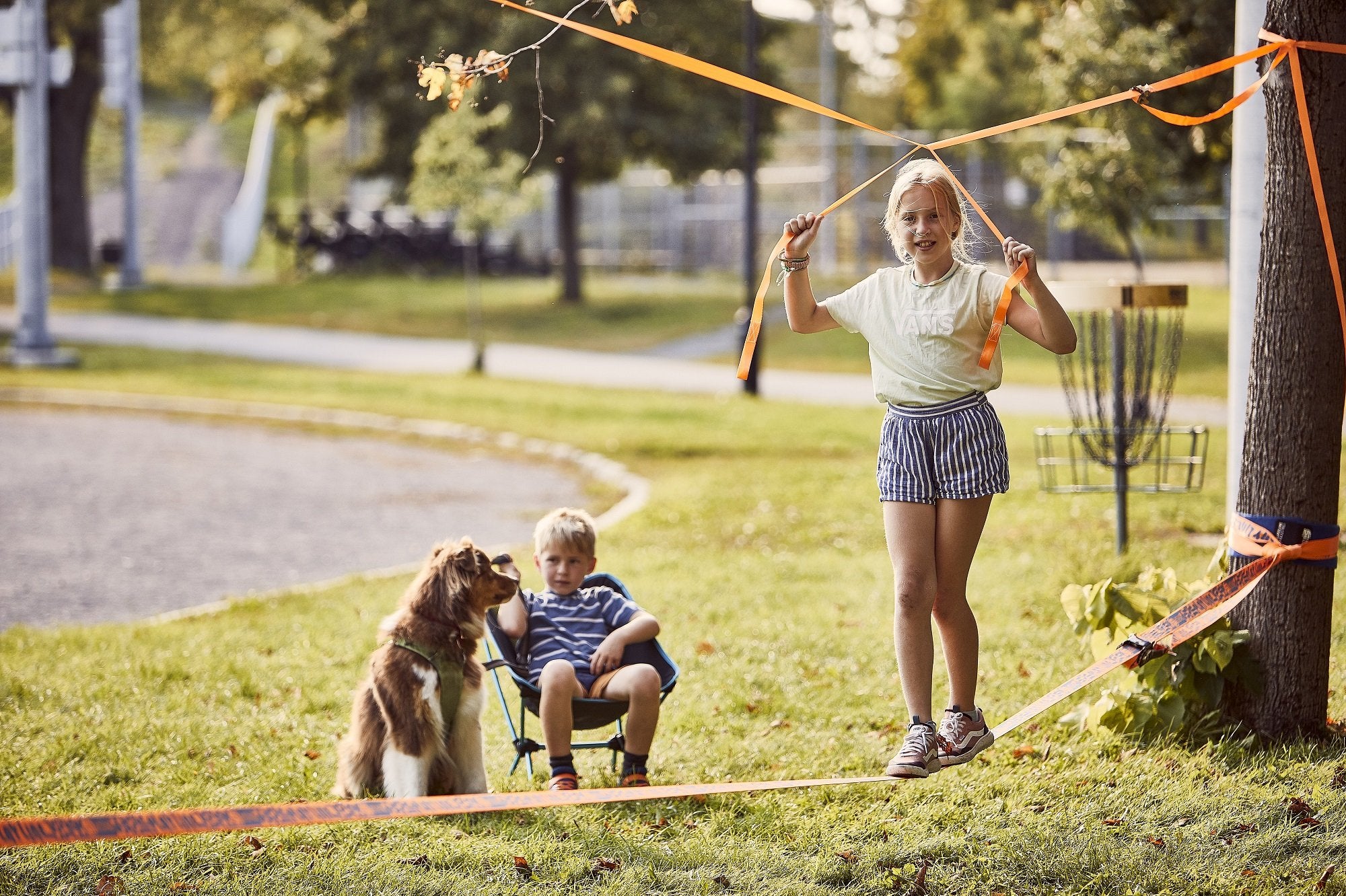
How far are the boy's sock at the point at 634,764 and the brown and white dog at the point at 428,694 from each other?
492 mm

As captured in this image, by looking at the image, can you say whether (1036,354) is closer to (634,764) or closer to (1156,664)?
(1156,664)

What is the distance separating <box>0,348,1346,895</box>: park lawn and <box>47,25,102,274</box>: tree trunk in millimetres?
31316

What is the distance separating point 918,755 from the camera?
4.38m

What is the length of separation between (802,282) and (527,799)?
5.61 feet

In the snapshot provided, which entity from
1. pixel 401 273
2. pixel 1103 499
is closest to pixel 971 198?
pixel 1103 499

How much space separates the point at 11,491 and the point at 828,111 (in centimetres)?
1010

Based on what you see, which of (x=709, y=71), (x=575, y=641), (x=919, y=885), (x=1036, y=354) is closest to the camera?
(x=919, y=885)

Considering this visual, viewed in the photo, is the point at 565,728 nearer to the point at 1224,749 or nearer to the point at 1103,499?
the point at 1224,749

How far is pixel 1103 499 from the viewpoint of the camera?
10.7 m

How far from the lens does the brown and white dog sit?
474 cm

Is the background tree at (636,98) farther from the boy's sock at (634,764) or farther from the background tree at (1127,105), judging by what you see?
the boy's sock at (634,764)

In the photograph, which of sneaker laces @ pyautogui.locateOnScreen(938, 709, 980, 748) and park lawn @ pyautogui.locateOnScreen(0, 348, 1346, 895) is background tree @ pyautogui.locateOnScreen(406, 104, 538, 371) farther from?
sneaker laces @ pyautogui.locateOnScreen(938, 709, 980, 748)

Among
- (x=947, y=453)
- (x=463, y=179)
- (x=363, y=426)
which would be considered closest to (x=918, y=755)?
(x=947, y=453)

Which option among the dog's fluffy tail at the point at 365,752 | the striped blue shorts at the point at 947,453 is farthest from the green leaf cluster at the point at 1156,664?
the dog's fluffy tail at the point at 365,752
